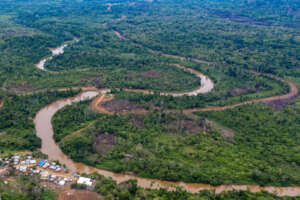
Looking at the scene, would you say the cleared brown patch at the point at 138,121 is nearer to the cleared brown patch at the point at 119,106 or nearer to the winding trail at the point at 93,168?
the cleared brown patch at the point at 119,106

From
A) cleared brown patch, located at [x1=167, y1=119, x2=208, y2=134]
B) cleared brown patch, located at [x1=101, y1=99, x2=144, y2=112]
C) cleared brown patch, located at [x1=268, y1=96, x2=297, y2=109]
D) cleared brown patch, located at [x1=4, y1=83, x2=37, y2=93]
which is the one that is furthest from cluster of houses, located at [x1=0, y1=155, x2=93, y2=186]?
cleared brown patch, located at [x1=268, y1=96, x2=297, y2=109]

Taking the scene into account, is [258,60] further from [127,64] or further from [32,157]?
[32,157]

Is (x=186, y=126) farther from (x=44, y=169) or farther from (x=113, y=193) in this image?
(x=44, y=169)

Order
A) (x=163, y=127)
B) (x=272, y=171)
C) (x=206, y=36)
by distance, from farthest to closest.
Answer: (x=206, y=36) → (x=163, y=127) → (x=272, y=171)

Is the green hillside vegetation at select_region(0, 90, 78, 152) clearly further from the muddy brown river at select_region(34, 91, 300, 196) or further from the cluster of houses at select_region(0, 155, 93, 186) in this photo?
the cluster of houses at select_region(0, 155, 93, 186)

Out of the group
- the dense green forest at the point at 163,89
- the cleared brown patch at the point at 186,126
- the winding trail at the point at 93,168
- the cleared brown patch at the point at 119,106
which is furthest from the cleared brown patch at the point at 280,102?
the cleared brown patch at the point at 119,106

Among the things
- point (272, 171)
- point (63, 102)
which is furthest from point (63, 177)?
point (272, 171)
